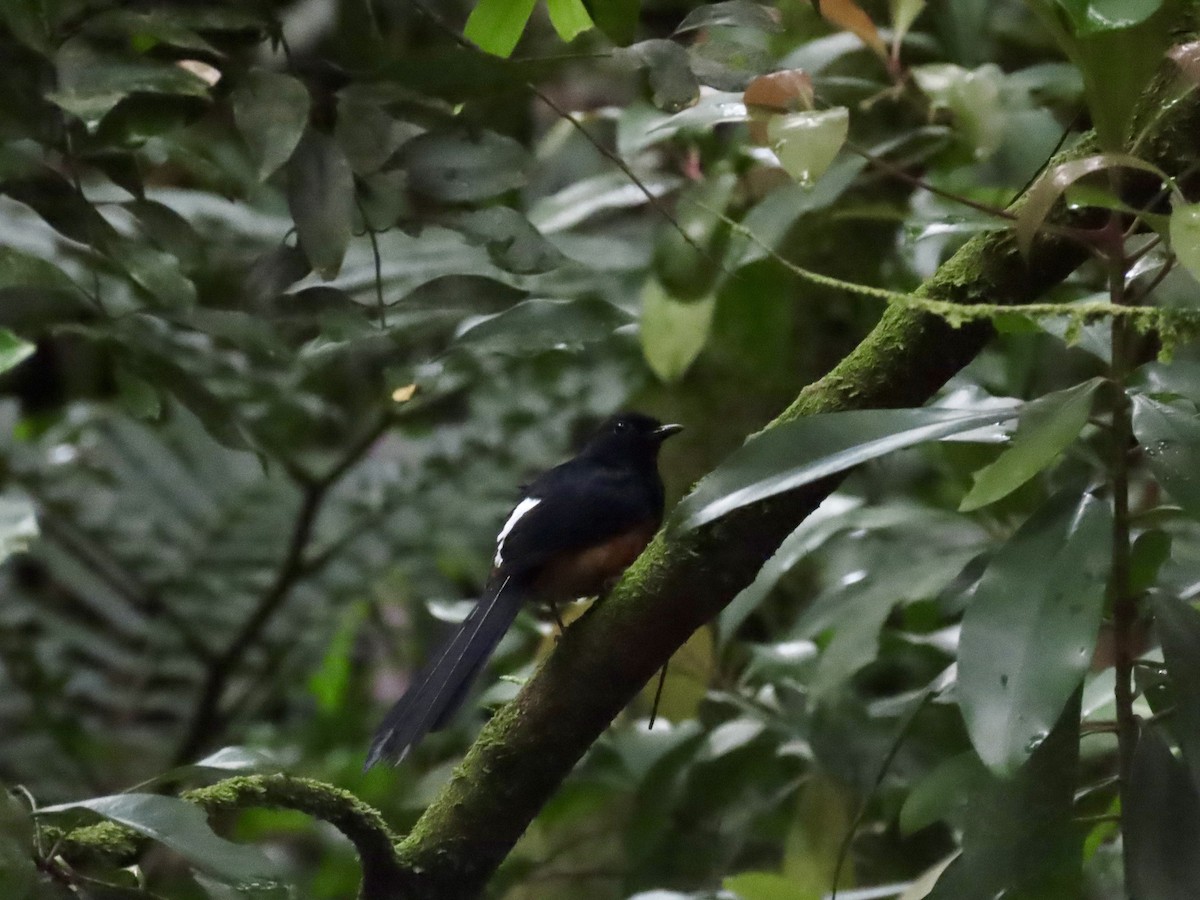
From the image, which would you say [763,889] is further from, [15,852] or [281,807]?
[15,852]

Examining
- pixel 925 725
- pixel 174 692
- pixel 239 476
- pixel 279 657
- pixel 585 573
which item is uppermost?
pixel 585 573

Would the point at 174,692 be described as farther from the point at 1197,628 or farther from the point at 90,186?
the point at 1197,628

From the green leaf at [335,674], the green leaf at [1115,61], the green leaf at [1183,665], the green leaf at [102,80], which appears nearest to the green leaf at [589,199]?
the green leaf at [102,80]

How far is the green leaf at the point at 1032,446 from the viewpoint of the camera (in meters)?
0.90

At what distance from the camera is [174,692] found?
138 inches

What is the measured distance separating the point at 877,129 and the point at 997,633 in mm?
1556

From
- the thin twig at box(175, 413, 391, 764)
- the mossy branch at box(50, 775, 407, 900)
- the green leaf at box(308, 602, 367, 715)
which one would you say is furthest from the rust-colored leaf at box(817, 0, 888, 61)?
the green leaf at box(308, 602, 367, 715)

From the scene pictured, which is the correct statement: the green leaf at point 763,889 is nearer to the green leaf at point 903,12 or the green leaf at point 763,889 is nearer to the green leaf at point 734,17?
the green leaf at point 734,17

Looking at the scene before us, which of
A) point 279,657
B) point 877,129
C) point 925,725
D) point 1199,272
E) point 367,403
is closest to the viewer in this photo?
point 1199,272

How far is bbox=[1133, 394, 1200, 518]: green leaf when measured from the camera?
0.93 m

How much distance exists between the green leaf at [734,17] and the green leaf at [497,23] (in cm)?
14

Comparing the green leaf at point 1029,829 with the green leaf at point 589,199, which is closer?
the green leaf at point 1029,829

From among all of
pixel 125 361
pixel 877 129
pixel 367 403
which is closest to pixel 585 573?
pixel 125 361

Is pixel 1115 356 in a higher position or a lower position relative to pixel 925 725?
higher
